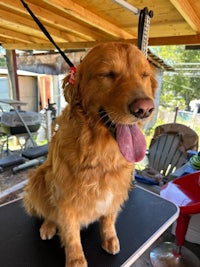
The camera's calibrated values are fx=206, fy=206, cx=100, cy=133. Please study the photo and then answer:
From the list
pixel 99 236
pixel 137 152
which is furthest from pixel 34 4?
pixel 99 236

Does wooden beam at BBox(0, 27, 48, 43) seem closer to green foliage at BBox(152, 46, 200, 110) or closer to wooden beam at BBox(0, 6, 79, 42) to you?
wooden beam at BBox(0, 6, 79, 42)

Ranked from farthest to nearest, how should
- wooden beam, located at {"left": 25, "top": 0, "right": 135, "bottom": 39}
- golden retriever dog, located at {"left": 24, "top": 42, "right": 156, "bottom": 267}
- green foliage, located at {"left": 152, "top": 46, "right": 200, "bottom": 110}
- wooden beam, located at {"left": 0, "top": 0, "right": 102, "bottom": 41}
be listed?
1. green foliage, located at {"left": 152, "top": 46, "right": 200, "bottom": 110}
2. wooden beam, located at {"left": 0, "top": 0, "right": 102, "bottom": 41}
3. wooden beam, located at {"left": 25, "top": 0, "right": 135, "bottom": 39}
4. golden retriever dog, located at {"left": 24, "top": 42, "right": 156, "bottom": 267}

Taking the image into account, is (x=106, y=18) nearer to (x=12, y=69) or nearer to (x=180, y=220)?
(x=180, y=220)

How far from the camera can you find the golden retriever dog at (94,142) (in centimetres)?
88

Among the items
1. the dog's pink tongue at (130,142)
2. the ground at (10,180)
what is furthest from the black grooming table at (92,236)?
the ground at (10,180)

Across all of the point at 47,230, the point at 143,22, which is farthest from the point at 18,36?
the point at 47,230

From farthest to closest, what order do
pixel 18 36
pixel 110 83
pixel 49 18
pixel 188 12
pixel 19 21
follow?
pixel 18 36 → pixel 19 21 → pixel 49 18 → pixel 188 12 → pixel 110 83

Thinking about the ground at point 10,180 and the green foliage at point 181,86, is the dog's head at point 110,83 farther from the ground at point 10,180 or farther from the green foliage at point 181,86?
the green foliage at point 181,86

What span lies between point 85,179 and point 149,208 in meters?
0.63

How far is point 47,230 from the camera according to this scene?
42.8 inches

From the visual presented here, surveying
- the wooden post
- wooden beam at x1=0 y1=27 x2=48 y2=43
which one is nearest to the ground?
the wooden post

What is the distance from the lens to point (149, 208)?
133 centimetres

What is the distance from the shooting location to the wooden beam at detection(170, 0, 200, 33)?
1997 mm

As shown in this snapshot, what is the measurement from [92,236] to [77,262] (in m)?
0.21
